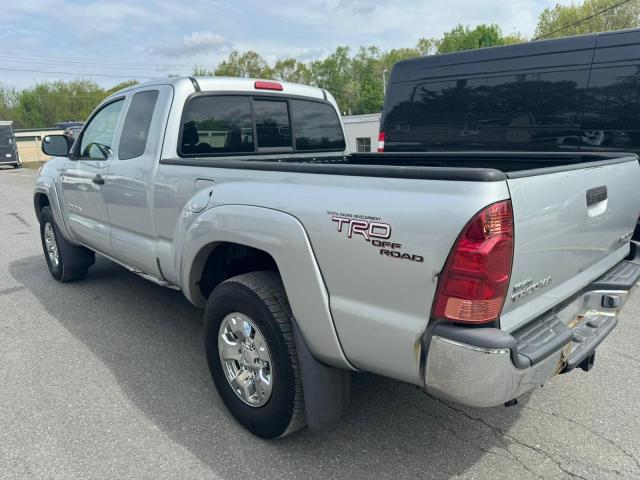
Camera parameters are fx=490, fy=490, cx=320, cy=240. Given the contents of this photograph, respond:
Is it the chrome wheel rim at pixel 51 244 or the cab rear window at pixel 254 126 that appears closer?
the cab rear window at pixel 254 126

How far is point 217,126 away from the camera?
3.61m

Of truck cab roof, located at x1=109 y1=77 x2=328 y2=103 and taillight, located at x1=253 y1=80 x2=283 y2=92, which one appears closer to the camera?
truck cab roof, located at x1=109 y1=77 x2=328 y2=103

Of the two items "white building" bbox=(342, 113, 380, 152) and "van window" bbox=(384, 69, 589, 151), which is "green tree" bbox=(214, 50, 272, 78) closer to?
"white building" bbox=(342, 113, 380, 152)

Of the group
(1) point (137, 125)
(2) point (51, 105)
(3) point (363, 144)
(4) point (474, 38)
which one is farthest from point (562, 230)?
(2) point (51, 105)

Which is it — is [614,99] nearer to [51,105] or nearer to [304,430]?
[304,430]

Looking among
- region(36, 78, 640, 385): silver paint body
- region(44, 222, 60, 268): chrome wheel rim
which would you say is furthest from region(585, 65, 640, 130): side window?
region(44, 222, 60, 268): chrome wheel rim

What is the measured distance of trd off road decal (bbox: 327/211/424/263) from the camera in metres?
1.86

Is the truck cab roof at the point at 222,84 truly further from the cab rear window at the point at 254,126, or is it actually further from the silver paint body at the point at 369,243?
the silver paint body at the point at 369,243

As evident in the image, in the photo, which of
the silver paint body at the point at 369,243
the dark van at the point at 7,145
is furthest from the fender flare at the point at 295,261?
the dark van at the point at 7,145

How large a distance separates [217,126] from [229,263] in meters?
1.14

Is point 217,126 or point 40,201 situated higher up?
point 217,126

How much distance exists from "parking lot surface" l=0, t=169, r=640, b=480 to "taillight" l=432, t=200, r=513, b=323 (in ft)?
3.39

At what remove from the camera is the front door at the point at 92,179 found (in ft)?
13.3

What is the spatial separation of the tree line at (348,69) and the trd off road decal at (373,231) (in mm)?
44383
